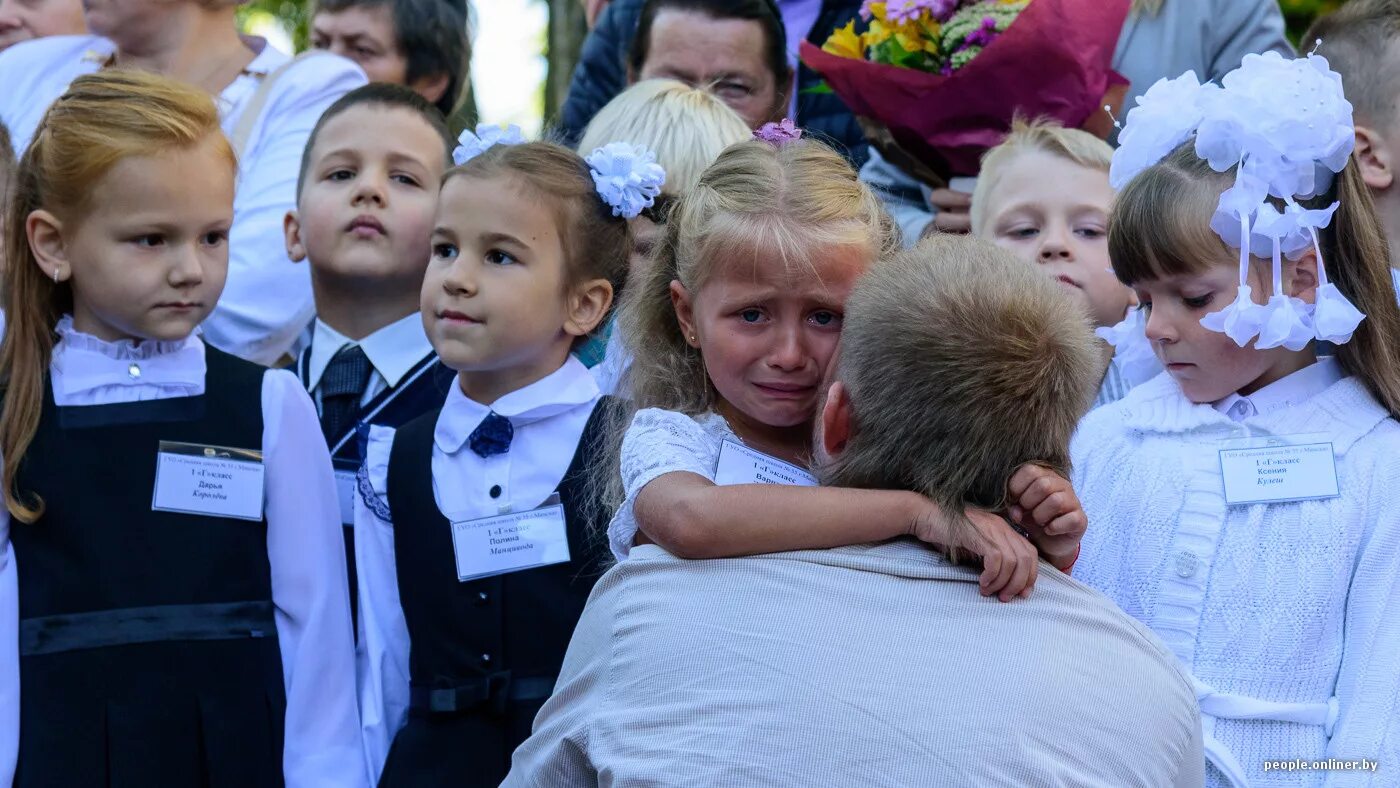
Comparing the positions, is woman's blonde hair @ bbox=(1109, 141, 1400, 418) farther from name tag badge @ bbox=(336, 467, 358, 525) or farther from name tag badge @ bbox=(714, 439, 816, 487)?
name tag badge @ bbox=(336, 467, 358, 525)

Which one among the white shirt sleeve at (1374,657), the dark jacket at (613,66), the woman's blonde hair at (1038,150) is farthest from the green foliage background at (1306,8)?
the white shirt sleeve at (1374,657)

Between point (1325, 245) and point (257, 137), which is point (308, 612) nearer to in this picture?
point (257, 137)

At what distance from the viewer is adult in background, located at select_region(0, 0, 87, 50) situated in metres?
5.15

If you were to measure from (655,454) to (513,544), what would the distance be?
0.86 m

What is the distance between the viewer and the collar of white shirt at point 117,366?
3.03 meters

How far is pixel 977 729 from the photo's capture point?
1.78 metres

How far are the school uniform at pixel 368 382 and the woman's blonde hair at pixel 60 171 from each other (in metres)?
0.72

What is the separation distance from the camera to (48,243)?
3.11 m

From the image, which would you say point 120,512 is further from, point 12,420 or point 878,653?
point 878,653

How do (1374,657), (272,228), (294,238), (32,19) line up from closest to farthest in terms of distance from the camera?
1. (1374,657)
2. (294,238)
3. (272,228)
4. (32,19)

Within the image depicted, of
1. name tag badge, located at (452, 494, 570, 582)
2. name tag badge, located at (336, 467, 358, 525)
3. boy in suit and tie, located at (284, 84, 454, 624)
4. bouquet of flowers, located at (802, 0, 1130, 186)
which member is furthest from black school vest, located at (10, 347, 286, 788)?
bouquet of flowers, located at (802, 0, 1130, 186)

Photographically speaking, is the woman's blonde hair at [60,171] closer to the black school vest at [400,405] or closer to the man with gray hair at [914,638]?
the black school vest at [400,405]

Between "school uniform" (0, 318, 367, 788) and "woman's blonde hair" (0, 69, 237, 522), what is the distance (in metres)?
0.06

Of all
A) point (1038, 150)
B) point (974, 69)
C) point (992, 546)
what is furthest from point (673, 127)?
point (992, 546)
